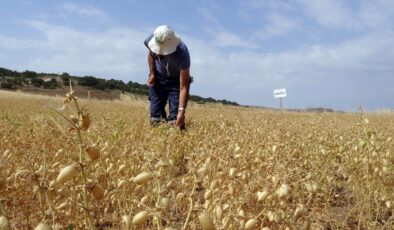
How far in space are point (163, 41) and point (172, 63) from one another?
33cm

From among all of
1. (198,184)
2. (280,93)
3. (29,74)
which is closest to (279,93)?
(280,93)

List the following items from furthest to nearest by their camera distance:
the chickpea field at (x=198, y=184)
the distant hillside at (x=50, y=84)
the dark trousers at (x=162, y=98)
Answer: the distant hillside at (x=50, y=84) → the dark trousers at (x=162, y=98) → the chickpea field at (x=198, y=184)

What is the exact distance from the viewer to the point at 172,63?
486 centimetres

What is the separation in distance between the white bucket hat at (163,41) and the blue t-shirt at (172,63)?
7 centimetres

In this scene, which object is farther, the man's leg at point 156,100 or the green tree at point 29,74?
the green tree at point 29,74

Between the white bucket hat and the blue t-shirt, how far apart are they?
70 millimetres

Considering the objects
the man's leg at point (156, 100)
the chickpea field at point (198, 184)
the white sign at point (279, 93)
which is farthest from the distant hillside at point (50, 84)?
the chickpea field at point (198, 184)

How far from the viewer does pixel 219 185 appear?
2.15 m

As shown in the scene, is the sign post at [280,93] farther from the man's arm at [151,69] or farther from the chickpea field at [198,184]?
the chickpea field at [198,184]

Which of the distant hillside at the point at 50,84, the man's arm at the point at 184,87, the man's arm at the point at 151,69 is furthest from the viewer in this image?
the distant hillside at the point at 50,84

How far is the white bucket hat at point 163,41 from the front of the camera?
4516 millimetres

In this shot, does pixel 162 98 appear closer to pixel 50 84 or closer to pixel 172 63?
pixel 172 63

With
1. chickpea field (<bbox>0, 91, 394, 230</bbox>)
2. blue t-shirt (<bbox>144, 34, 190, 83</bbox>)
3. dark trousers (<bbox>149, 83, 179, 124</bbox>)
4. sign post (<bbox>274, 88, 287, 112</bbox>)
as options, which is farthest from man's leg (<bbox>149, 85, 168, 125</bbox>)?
sign post (<bbox>274, 88, 287, 112</bbox>)

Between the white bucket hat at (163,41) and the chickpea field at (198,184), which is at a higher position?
the white bucket hat at (163,41)
